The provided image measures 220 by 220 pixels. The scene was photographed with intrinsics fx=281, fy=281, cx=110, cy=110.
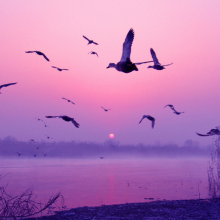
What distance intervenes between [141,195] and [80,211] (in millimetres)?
9230

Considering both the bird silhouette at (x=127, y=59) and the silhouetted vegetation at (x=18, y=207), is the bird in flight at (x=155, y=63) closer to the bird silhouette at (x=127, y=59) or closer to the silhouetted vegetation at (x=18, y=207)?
the bird silhouette at (x=127, y=59)

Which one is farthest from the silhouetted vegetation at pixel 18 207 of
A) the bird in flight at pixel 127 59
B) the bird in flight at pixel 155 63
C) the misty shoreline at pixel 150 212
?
the bird in flight at pixel 155 63

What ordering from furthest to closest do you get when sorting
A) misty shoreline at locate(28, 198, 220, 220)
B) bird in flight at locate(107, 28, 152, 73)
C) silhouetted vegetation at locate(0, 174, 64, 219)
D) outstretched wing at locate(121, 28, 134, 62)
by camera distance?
misty shoreline at locate(28, 198, 220, 220)
silhouetted vegetation at locate(0, 174, 64, 219)
outstretched wing at locate(121, 28, 134, 62)
bird in flight at locate(107, 28, 152, 73)

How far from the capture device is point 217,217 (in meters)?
14.8

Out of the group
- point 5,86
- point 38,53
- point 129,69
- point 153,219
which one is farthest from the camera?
point 153,219

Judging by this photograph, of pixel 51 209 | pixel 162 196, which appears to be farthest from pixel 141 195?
pixel 51 209

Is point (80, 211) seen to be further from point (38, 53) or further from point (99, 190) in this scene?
point (99, 190)

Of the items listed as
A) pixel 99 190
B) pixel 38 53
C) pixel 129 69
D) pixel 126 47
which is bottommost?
pixel 99 190

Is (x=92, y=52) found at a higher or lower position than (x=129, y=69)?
higher

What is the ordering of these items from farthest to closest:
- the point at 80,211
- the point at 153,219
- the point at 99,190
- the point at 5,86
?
the point at 99,190, the point at 80,211, the point at 153,219, the point at 5,86

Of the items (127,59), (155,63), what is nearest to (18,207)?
(155,63)

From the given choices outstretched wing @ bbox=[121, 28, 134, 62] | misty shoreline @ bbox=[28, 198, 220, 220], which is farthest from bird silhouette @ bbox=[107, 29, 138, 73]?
misty shoreline @ bbox=[28, 198, 220, 220]

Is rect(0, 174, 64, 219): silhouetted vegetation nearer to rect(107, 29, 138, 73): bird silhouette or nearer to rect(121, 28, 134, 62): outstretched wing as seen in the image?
rect(107, 29, 138, 73): bird silhouette

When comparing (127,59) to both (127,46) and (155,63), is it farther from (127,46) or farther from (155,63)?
(155,63)
